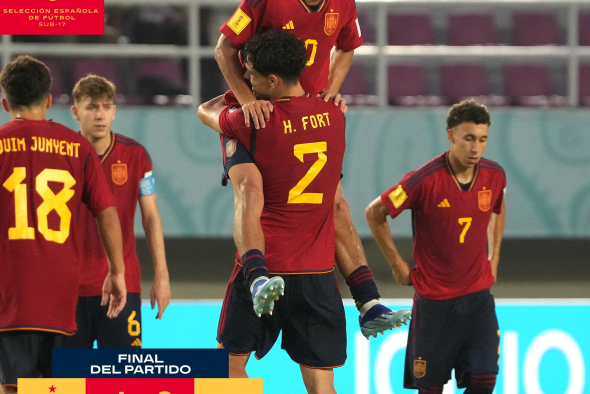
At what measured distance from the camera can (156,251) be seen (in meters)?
4.54

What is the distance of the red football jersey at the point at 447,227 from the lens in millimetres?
4625

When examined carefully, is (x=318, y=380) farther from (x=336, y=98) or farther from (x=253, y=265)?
(x=336, y=98)

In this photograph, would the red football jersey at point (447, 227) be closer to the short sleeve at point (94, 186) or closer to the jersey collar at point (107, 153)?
the jersey collar at point (107, 153)

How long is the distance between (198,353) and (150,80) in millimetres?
5522

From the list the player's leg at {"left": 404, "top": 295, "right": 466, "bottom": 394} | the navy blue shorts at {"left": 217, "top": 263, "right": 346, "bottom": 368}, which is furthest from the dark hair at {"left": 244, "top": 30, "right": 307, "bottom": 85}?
the player's leg at {"left": 404, "top": 295, "right": 466, "bottom": 394}

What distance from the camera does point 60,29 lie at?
461 cm

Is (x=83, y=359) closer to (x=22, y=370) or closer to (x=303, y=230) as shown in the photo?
(x=22, y=370)

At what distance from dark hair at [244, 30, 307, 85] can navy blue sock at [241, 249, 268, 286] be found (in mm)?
735

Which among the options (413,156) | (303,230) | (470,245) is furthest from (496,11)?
(303,230)

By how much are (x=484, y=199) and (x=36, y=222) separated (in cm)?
258

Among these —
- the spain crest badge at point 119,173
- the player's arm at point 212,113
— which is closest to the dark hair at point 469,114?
the player's arm at point 212,113

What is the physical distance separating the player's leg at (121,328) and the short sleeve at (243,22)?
1.71 m

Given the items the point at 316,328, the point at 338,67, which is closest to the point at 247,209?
the point at 316,328

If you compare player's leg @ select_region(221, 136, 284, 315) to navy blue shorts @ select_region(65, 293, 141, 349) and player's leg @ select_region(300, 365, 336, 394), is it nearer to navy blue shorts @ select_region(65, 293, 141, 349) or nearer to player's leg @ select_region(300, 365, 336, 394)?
player's leg @ select_region(300, 365, 336, 394)
